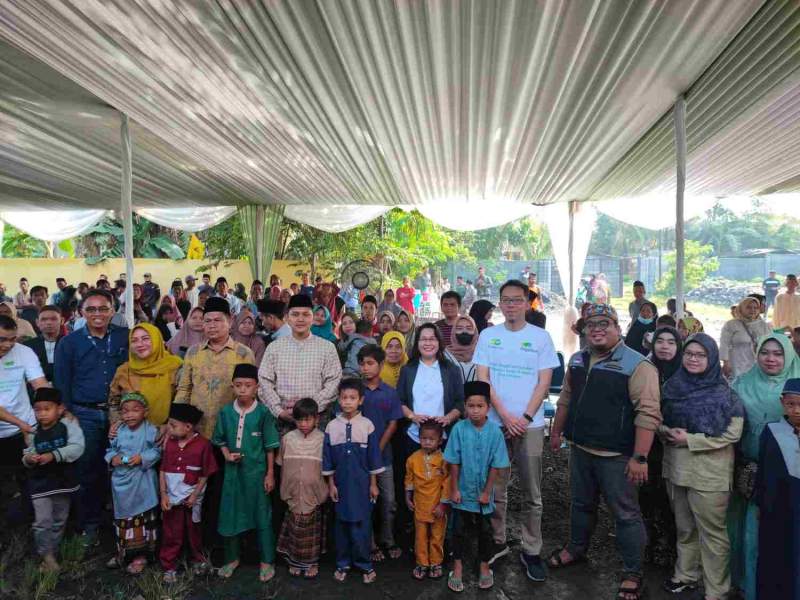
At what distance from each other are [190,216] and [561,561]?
1107cm

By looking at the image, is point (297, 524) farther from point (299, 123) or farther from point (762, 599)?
point (299, 123)

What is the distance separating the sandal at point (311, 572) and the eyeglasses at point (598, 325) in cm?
219

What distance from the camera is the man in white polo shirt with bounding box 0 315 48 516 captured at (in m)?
3.30

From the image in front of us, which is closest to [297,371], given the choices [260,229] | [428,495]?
[428,495]

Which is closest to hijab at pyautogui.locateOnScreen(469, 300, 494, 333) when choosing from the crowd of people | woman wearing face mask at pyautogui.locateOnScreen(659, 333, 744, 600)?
the crowd of people

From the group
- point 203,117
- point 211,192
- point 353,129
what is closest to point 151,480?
point 203,117

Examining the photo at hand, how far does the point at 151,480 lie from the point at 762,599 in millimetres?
3375

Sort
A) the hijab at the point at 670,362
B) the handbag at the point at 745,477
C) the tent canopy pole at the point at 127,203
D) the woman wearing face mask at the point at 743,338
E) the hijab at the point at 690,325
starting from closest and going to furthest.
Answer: the handbag at the point at 745,477 < the hijab at the point at 670,362 < the hijab at the point at 690,325 < the tent canopy pole at the point at 127,203 < the woman wearing face mask at the point at 743,338

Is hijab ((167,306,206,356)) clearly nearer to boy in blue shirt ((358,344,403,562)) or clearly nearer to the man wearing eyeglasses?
the man wearing eyeglasses

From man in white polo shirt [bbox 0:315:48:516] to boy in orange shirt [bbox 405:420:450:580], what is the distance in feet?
7.91

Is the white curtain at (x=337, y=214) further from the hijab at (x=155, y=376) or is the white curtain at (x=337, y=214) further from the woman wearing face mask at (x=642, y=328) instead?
the hijab at (x=155, y=376)

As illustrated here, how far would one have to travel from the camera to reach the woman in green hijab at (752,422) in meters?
2.76

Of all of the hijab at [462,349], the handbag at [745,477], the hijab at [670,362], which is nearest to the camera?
the handbag at [745,477]

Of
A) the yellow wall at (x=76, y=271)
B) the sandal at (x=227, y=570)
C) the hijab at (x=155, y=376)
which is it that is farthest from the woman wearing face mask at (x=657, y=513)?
the yellow wall at (x=76, y=271)
